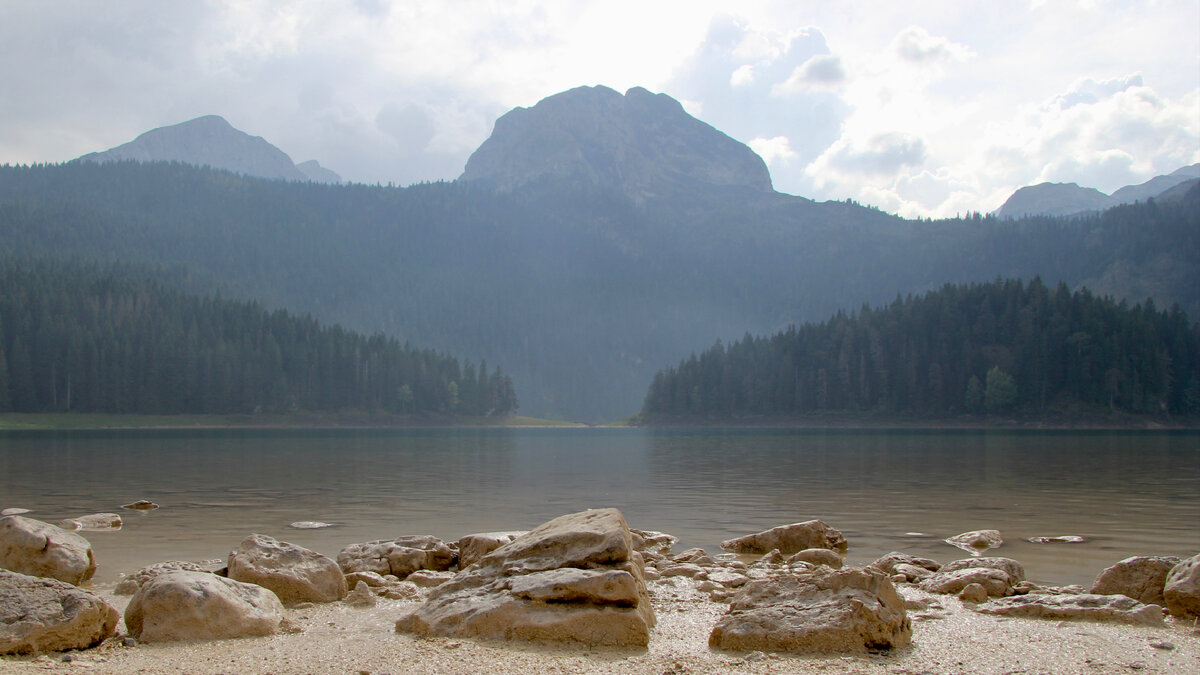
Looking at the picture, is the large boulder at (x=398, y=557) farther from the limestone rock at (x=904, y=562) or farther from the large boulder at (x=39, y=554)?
the limestone rock at (x=904, y=562)

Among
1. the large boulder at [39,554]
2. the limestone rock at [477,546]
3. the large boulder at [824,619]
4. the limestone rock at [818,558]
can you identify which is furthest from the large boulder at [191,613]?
the limestone rock at [818,558]

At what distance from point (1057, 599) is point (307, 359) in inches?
6724

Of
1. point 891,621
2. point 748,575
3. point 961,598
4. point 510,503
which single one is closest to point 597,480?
point 510,503

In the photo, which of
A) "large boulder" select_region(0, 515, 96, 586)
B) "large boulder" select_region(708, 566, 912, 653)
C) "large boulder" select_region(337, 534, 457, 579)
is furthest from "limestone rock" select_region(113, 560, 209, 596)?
"large boulder" select_region(708, 566, 912, 653)

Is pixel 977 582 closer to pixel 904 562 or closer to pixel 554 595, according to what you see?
pixel 904 562

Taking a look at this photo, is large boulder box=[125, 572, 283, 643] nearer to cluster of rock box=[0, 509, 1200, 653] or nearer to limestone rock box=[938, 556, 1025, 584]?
cluster of rock box=[0, 509, 1200, 653]

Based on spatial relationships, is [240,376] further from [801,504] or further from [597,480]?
[801,504]

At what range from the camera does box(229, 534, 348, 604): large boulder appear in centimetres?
1259

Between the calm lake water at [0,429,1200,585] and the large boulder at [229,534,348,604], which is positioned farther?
the calm lake water at [0,429,1200,585]

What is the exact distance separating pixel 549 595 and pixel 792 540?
31.8 ft

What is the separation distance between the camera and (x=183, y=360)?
477 ft

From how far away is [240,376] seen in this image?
152 metres

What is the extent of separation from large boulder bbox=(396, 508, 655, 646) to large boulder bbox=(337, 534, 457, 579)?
14.5 ft

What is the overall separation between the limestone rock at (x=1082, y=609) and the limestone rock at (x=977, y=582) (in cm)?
97
